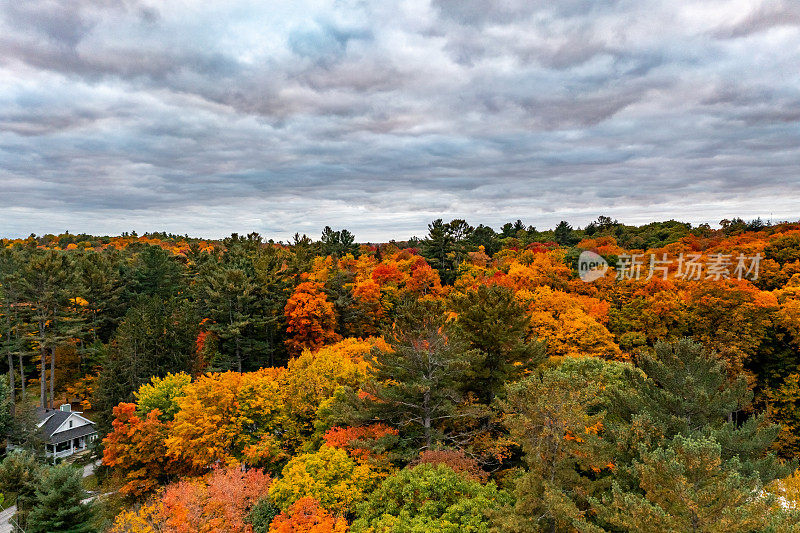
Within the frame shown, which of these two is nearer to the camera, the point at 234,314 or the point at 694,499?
the point at 694,499

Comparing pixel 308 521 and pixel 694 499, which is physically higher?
pixel 694 499

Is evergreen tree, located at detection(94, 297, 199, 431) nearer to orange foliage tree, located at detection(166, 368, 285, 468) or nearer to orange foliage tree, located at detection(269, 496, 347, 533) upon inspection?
orange foliage tree, located at detection(166, 368, 285, 468)

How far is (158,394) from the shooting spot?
30.1 meters

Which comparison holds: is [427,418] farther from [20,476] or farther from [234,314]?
[20,476]

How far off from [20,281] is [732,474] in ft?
181

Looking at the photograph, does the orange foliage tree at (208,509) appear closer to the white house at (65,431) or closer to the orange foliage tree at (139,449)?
the orange foliage tree at (139,449)

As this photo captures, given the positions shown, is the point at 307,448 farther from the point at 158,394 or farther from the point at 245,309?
the point at 245,309

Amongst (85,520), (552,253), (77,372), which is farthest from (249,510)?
(552,253)

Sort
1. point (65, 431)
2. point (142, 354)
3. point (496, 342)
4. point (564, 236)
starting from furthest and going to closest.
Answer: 1. point (564, 236)
2. point (65, 431)
3. point (142, 354)
4. point (496, 342)

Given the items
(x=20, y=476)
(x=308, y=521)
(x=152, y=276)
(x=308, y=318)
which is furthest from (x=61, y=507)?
(x=152, y=276)

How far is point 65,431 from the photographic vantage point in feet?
136

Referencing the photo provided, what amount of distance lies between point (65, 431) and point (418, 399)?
4126cm

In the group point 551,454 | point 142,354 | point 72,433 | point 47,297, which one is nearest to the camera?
point 551,454

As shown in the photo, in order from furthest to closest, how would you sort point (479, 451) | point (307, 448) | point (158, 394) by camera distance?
point (158, 394), point (307, 448), point (479, 451)
